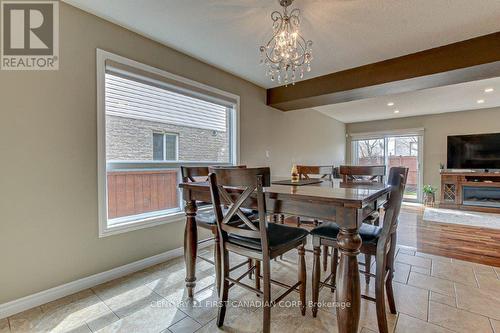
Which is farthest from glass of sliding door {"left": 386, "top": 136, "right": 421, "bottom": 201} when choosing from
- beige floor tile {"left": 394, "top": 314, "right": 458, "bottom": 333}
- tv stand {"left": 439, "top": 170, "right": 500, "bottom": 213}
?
beige floor tile {"left": 394, "top": 314, "right": 458, "bottom": 333}

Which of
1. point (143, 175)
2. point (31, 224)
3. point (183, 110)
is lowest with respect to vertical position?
point (31, 224)

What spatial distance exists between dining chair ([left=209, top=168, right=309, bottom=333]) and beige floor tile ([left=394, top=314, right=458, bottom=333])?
24.1 inches

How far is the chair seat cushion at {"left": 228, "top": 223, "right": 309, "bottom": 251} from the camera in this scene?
142cm

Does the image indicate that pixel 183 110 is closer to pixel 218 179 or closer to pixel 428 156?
pixel 218 179

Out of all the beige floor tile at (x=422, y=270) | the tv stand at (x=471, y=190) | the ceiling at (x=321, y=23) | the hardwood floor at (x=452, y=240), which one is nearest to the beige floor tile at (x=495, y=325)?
the beige floor tile at (x=422, y=270)

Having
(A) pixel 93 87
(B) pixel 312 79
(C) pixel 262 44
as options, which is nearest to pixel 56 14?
(A) pixel 93 87

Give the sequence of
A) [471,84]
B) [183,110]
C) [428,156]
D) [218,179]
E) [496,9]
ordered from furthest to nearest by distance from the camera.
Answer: [428,156]
[471,84]
[183,110]
[496,9]
[218,179]

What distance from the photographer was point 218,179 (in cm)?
142

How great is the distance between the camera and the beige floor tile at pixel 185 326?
1502 mm

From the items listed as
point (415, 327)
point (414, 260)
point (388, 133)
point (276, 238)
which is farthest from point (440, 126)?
point (276, 238)

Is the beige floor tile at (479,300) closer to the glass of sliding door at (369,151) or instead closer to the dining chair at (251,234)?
the dining chair at (251,234)

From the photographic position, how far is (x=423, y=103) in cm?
502

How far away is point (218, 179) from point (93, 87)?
5.07 ft

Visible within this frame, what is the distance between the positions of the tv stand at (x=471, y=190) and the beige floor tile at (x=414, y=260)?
418 cm
